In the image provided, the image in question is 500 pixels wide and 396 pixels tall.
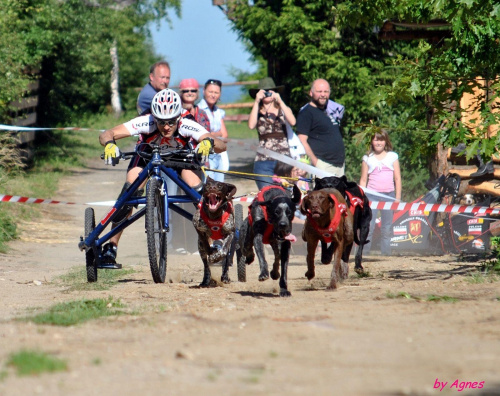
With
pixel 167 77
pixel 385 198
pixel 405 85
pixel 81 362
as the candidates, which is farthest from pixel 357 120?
pixel 81 362

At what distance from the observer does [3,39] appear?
51.4 feet

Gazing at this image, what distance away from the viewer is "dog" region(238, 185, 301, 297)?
24.7 feet

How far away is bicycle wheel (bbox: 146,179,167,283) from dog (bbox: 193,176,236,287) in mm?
381

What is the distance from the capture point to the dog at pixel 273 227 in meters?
7.54

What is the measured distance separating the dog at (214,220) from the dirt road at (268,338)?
34 centimetres

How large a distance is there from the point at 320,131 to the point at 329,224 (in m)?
3.87

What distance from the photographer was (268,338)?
17.1ft

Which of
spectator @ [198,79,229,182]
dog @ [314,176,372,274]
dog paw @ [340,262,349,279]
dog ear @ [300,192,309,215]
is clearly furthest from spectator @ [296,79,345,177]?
dog ear @ [300,192,309,215]

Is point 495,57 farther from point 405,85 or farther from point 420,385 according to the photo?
point 420,385

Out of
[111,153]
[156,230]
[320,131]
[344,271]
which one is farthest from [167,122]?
[320,131]

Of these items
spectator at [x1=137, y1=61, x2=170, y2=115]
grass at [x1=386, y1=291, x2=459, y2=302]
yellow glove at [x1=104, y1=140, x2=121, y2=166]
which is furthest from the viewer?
spectator at [x1=137, y1=61, x2=170, y2=115]

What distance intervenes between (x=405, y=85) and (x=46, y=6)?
1395 centimetres

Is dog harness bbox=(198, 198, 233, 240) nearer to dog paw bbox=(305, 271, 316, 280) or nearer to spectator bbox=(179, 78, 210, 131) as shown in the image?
dog paw bbox=(305, 271, 316, 280)

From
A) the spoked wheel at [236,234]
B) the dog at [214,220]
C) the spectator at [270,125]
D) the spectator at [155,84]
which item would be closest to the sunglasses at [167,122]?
the dog at [214,220]
